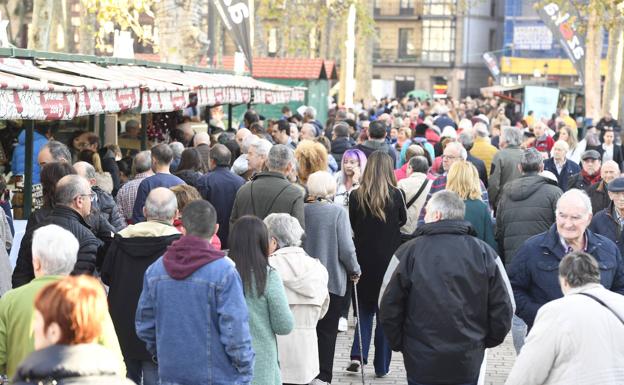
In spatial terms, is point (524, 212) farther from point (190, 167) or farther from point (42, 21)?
point (42, 21)

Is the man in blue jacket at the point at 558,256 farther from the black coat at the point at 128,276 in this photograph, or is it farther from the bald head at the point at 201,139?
the bald head at the point at 201,139

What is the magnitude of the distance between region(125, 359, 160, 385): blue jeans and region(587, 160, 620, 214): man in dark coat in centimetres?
493

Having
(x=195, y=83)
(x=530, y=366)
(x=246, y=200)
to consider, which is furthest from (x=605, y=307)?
(x=195, y=83)

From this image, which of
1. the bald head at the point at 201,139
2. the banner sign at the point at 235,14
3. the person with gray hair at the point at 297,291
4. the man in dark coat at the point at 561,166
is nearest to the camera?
the person with gray hair at the point at 297,291

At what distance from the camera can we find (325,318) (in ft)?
28.1

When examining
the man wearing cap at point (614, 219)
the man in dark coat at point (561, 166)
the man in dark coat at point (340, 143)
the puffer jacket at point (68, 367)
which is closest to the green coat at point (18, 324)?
the puffer jacket at point (68, 367)

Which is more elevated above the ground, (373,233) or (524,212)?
(524,212)

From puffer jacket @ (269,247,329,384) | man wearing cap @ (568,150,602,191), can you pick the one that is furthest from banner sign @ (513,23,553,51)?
puffer jacket @ (269,247,329,384)

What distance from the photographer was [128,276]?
6.84 m

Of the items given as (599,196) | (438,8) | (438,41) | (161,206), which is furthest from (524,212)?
(438,41)

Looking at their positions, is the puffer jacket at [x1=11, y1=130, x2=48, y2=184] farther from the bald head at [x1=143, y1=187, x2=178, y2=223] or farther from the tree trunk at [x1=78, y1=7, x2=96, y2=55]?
the tree trunk at [x1=78, y1=7, x2=96, y2=55]

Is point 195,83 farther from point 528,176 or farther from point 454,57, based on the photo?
point 454,57

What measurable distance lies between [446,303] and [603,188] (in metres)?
4.56

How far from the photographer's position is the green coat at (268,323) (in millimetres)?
6305
